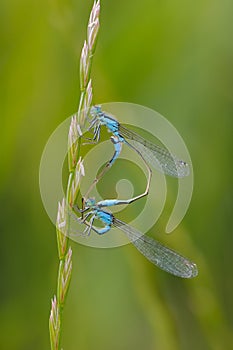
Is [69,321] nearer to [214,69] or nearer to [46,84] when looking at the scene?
[46,84]

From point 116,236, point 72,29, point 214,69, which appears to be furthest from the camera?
point 214,69

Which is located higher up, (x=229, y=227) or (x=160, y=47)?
(x=160, y=47)

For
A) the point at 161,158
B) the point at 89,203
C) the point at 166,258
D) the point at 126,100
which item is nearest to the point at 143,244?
the point at 166,258

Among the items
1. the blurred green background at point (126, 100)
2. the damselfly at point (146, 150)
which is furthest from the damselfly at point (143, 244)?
the blurred green background at point (126, 100)

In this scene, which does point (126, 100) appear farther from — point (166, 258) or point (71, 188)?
point (71, 188)

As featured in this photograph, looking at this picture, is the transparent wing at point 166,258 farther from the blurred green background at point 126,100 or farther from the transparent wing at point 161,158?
the blurred green background at point 126,100

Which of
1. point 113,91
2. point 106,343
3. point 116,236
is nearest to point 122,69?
point 113,91
